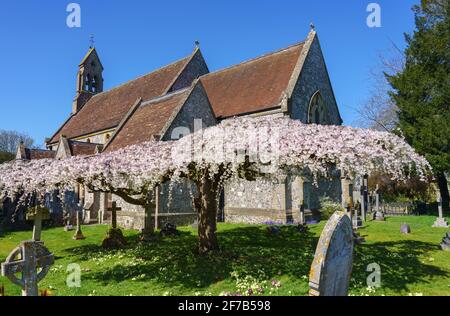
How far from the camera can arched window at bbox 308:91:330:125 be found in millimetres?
21844

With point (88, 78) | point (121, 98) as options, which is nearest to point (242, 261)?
point (121, 98)

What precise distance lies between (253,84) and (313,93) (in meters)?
4.28

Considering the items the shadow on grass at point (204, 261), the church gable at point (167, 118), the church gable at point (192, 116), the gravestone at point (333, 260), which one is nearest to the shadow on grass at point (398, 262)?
the shadow on grass at point (204, 261)

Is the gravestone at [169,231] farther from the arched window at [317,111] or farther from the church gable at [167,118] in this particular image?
the arched window at [317,111]

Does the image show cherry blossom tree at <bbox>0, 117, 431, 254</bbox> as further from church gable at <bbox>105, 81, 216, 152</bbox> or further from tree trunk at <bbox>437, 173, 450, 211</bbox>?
tree trunk at <bbox>437, 173, 450, 211</bbox>

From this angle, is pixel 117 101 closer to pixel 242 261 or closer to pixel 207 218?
pixel 207 218

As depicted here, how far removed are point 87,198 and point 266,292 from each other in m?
19.2

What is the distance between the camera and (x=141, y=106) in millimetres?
23500

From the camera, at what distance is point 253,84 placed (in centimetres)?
2331

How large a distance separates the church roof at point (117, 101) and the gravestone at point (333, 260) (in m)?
21.5

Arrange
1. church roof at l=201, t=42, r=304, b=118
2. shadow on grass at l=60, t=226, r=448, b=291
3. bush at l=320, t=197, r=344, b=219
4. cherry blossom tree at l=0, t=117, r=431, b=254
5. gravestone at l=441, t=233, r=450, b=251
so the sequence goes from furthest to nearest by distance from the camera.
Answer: church roof at l=201, t=42, r=304, b=118 < bush at l=320, t=197, r=344, b=219 < gravestone at l=441, t=233, r=450, b=251 < shadow on grass at l=60, t=226, r=448, b=291 < cherry blossom tree at l=0, t=117, r=431, b=254

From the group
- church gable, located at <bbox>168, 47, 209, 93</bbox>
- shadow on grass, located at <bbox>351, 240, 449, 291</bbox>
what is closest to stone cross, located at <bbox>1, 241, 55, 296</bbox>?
shadow on grass, located at <bbox>351, 240, 449, 291</bbox>

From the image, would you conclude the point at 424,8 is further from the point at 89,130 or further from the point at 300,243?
the point at 89,130
